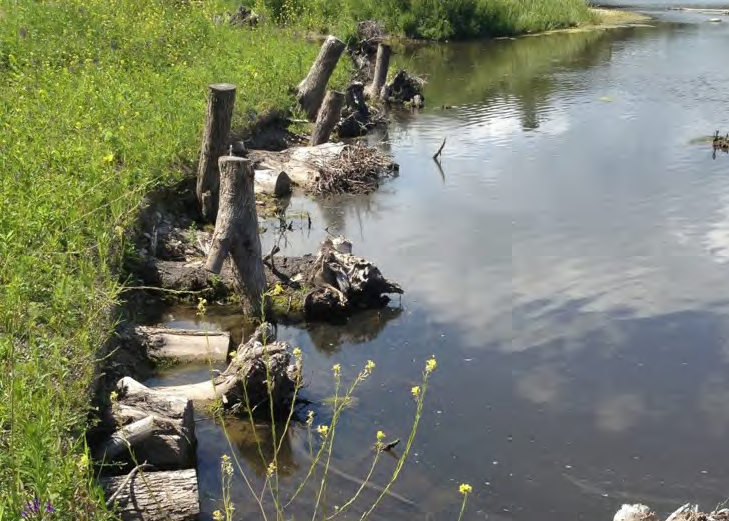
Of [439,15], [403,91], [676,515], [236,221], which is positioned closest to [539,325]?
[236,221]

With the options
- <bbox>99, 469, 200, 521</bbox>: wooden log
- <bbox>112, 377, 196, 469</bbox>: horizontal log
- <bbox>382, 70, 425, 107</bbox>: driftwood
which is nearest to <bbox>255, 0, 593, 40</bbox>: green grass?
<bbox>382, 70, 425, 107</bbox>: driftwood

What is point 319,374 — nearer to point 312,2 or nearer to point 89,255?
point 89,255

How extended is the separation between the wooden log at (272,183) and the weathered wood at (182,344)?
4846 mm

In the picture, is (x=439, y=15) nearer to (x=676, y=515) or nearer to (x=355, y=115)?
(x=355, y=115)

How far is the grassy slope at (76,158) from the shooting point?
4621mm

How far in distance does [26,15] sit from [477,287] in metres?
10.7

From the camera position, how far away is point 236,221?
787 cm

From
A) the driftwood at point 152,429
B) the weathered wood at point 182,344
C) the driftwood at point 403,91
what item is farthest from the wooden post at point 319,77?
the driftwood at point 152,429

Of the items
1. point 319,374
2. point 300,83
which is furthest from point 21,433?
point 300,83

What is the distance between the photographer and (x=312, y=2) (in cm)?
2689

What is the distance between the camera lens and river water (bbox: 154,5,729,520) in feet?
21.0

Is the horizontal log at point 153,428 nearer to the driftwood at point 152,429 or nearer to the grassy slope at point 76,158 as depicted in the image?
the driftwood at point 152,429

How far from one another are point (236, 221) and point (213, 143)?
2466mm

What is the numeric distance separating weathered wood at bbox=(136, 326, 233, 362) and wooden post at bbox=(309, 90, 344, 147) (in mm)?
6768
